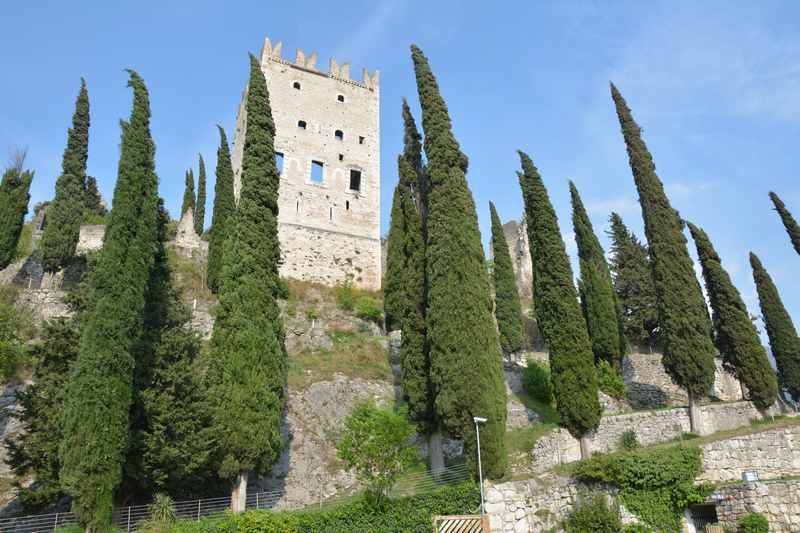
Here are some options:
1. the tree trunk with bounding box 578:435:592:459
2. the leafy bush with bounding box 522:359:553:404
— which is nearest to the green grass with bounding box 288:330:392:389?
the leafy bush with bounding box 522:359:553:404

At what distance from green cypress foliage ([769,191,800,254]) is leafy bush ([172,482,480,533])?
2544 cm

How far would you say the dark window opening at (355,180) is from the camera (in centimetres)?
3550

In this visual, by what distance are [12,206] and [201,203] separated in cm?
1649

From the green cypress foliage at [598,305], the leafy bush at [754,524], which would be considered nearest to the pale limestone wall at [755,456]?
the leafy bush at [754,524]

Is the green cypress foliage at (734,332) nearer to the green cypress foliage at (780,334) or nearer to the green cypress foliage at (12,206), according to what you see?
the green cypress foliage at (780,334)

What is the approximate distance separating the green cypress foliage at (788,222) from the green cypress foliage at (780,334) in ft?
15.8

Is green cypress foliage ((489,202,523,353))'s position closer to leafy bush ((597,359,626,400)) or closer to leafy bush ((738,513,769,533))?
leafy bush ((597,359,626,400))

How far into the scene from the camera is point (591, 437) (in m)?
17.1

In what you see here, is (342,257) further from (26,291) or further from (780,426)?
(780,426)

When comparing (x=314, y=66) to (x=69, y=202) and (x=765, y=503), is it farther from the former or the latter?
(x=765, y=503)

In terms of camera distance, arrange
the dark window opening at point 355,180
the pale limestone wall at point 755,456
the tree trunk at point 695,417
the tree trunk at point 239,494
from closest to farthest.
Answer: the tree trunk at point 239,494 < the pale limestone wall at point 755,456 < the tree trunk at point 695,417 < the dark window opening at point 355,180

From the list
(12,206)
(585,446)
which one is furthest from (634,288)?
(12,206)

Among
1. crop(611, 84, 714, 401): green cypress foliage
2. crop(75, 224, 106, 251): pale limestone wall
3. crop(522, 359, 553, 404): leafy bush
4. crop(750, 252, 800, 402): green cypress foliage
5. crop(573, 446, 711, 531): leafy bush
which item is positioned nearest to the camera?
crop(573, 446, 711, 531): leafy bush

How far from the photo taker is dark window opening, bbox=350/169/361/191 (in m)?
35.5
